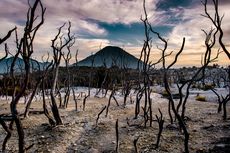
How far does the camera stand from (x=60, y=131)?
575 inches

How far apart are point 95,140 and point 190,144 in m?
3.75

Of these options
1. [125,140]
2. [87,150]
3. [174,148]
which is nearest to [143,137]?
[125,140]

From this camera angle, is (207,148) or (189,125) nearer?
(207,148)

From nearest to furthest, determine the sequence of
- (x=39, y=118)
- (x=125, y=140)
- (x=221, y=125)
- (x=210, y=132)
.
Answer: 1. (x=125, y=140)
2. (x=210, y=132)
3. (x=221, y=125)
4. (x=39, y=118)

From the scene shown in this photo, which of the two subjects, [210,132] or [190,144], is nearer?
[190,144]

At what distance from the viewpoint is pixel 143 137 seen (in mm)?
14328

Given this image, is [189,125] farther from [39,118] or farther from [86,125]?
[39,118]

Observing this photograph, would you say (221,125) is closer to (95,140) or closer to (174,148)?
(174,148)

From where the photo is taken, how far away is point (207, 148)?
12633mm

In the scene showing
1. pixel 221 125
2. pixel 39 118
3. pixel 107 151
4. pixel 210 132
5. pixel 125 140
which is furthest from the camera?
pixel 39 118

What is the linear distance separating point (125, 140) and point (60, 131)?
2.83m

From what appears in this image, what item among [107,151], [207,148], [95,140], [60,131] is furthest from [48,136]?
[207,148]

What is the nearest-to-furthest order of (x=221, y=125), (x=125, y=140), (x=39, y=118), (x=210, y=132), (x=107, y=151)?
(x=107, y=151), (x=125, y=140), (x=210, y=132), (x=221, y=125), (x=39, y=118)

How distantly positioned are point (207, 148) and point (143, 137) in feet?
9.11
